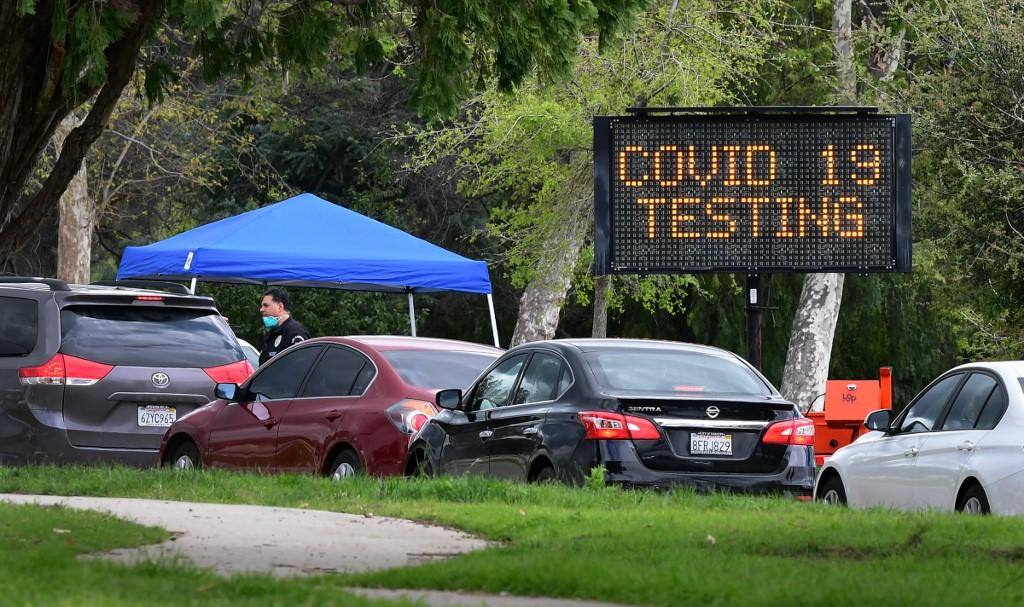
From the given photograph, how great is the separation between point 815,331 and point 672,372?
1993cm

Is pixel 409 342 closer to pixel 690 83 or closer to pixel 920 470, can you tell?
pixel 920 470

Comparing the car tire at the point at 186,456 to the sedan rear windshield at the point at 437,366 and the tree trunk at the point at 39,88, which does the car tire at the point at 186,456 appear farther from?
the tree trunk at the point at 39,88

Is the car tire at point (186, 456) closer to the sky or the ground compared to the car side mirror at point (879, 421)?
closer to the ground

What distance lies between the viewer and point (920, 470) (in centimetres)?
1221

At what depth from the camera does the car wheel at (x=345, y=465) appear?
44.0ft

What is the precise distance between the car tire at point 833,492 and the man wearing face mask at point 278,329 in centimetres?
570

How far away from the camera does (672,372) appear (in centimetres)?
1212

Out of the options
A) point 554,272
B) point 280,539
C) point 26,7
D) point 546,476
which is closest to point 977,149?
point 554,272

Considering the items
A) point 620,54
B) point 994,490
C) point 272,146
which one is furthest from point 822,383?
point 994,490

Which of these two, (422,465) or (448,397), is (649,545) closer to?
(448,397)

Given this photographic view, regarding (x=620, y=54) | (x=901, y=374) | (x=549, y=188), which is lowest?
(x=901, y=374)

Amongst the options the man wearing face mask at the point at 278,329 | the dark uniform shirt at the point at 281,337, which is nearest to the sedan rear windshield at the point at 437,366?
the man wearing face mask at the point at 278,329

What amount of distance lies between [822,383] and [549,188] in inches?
242

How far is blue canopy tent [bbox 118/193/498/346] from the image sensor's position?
22.6 meters
